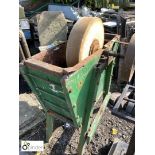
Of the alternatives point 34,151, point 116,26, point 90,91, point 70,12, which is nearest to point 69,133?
point 34,151

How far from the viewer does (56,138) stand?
3.36 meters

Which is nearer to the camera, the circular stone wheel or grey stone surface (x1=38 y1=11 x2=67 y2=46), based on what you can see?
the circular stone wheel

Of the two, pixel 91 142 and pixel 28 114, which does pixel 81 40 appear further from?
pixel 28 114

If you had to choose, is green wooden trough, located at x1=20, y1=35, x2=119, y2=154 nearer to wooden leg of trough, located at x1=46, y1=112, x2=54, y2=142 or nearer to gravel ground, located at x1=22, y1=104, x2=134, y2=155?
wooden leg of trough, located at x1=46, y1=112, x2=54, y2=142

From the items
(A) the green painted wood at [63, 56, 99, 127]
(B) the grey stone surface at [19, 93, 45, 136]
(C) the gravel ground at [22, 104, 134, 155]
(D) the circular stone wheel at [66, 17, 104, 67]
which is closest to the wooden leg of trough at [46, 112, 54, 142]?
(C) the gravel ground at [22, 104, 134, 155]

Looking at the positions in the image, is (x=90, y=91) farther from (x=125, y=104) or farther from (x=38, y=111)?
(x=38, y=111)

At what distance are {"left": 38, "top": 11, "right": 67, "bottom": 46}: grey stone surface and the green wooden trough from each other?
2.24 m

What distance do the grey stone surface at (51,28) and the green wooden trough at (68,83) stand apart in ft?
7.35

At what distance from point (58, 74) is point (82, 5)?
4714 millimetres

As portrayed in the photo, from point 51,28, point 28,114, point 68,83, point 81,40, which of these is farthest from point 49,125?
point 51,28

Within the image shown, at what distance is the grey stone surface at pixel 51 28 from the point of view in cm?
515

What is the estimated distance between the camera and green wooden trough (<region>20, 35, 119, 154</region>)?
2301mm

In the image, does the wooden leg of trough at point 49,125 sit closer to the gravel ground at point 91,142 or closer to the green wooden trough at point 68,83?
the green wooden trough at point 68,83

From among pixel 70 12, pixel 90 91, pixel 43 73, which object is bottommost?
pixel 90 91
